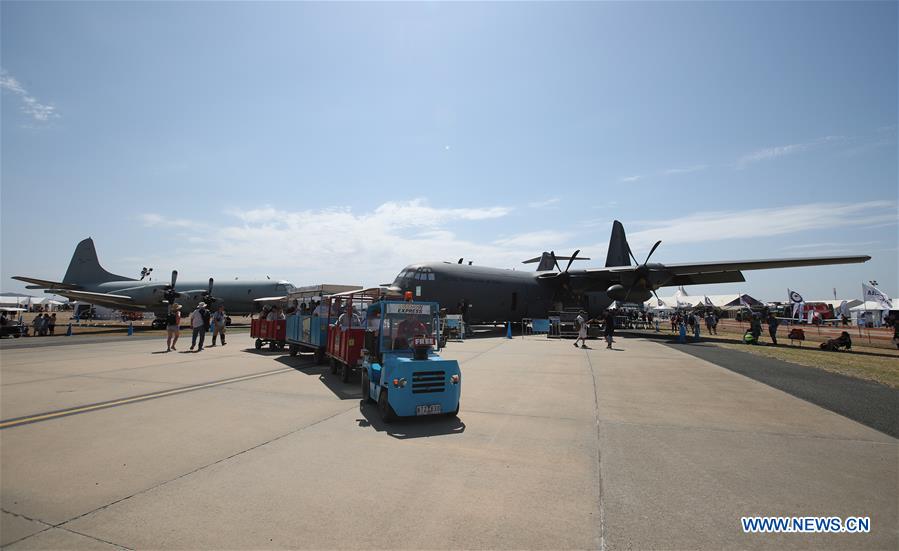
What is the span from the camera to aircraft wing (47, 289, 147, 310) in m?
33.8

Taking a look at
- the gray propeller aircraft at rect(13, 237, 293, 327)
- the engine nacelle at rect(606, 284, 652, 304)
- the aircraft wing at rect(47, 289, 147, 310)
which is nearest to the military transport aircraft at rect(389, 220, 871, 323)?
the engine nacelle at rect(606, 284, 652, 304)

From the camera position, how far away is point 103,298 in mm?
33969

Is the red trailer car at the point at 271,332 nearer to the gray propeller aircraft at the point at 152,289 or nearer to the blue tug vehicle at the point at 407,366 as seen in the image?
the blue tug vehicle at the point at 407,366

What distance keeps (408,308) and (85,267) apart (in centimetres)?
4554

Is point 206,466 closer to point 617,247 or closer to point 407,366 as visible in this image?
point 407,366

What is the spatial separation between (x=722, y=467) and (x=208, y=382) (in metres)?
10.8

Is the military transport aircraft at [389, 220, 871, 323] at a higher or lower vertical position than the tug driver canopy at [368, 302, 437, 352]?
higher

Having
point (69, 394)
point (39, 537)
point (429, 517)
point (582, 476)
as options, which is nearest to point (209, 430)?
point (39, 537)

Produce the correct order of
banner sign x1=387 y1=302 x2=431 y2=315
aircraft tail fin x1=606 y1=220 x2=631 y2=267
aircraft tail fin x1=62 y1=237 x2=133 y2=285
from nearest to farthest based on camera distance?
banner sign x1=387 y1=302 x2=431 y2=315, aircraft tail fin x1=606 y1=220 x2=631 y2=267, aircraft tail fin x1=62 y1=237 x2=133 y2=285

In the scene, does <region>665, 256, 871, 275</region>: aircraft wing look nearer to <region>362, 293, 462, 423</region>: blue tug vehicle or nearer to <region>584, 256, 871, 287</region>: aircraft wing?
<region>584, 256, 871, 287</region>: aircraft wing

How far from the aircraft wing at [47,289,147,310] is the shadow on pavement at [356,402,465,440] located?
37.3m

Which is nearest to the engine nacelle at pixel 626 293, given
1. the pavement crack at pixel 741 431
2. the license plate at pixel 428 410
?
the pavement crack at pixel 741 431

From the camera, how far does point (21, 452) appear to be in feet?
17.7

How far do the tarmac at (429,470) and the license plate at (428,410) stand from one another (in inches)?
9.1
